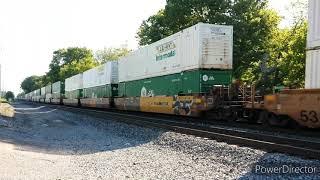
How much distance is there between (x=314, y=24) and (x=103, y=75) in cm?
2492

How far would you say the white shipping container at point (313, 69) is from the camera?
37.9ft

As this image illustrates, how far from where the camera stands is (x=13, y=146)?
12445 millimetres

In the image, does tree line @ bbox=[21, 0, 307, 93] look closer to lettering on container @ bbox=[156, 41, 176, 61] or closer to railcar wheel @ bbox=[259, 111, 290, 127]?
lettering on container @ bbox=[156, 41, 176, 61]

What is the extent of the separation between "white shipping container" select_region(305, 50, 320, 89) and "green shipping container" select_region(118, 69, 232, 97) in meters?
6.70

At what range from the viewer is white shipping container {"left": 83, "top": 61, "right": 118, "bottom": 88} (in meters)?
32.5

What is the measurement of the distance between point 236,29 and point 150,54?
1383cm

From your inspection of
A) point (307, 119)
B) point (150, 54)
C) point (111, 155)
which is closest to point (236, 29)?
point (150, 54)

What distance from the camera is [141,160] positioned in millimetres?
9609

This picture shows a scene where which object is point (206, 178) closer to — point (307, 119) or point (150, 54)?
point (307, 119)

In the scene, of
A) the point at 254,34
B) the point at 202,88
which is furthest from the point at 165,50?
the point at 254,34

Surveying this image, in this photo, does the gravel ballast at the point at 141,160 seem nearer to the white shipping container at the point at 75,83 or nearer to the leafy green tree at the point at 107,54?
the white shipping container at the point at 75,83

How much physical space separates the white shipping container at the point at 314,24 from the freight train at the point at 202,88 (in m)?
1.28

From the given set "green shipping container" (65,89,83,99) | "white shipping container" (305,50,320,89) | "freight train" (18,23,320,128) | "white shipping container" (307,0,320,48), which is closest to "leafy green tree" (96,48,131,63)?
"green shipping container" (65,89,83,99)

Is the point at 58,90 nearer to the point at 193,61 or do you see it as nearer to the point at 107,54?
the point at 193,61
